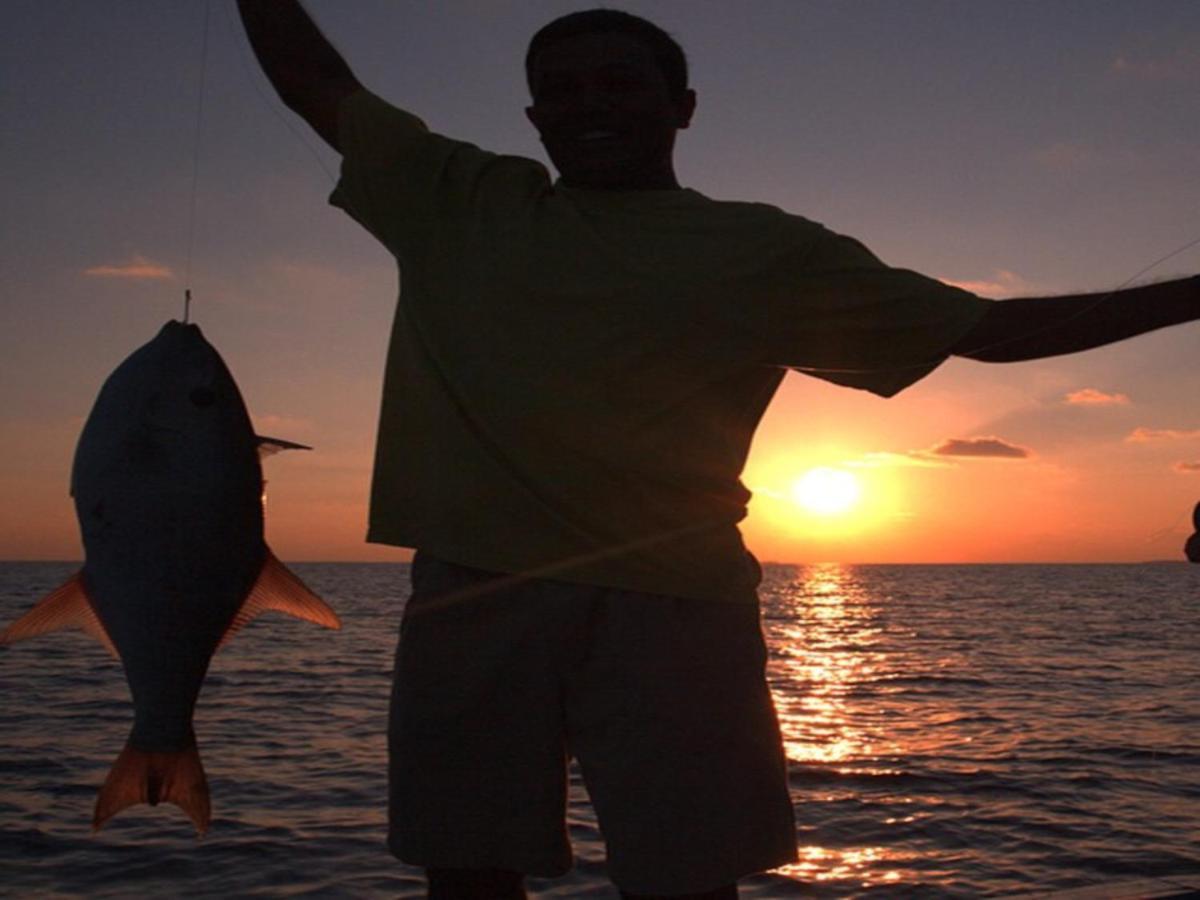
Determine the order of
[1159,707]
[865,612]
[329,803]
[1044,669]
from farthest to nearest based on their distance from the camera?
[865,612] → [1044,669] → [1159,707] → [329,803]

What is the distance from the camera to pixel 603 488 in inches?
95.7

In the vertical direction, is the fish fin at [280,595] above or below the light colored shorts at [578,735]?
above

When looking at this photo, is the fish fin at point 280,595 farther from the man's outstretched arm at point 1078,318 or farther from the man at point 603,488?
the man's outstretched arm at point 1078,318

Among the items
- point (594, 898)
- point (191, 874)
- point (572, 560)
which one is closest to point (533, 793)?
point (572, 560)

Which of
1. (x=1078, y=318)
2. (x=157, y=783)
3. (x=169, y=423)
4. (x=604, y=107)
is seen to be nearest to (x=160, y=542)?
(x=169, y=423)

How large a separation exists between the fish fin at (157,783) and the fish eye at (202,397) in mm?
802

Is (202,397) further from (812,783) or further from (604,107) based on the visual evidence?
(812,783)

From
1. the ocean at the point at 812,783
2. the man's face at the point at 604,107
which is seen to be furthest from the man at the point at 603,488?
the ocean at the point at 812,783

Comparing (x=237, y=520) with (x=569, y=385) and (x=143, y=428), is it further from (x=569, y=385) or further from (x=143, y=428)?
(x=569, y=385)

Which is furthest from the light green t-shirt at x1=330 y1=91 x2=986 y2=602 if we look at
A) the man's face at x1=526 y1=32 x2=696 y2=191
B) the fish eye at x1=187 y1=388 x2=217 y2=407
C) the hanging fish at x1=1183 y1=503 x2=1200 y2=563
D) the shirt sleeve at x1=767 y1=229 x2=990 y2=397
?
the hanging fish at x1=1183 y1=503 x2=1200 y2=563

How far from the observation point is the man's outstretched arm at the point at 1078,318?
2.50m

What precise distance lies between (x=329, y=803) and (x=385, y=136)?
10715 mm

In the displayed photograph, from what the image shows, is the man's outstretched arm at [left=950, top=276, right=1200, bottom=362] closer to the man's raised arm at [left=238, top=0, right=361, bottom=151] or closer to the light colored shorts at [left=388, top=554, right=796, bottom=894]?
the light colored shorts at [left=388, top=554, right=796, bottom=894]

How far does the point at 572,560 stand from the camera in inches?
96.7
